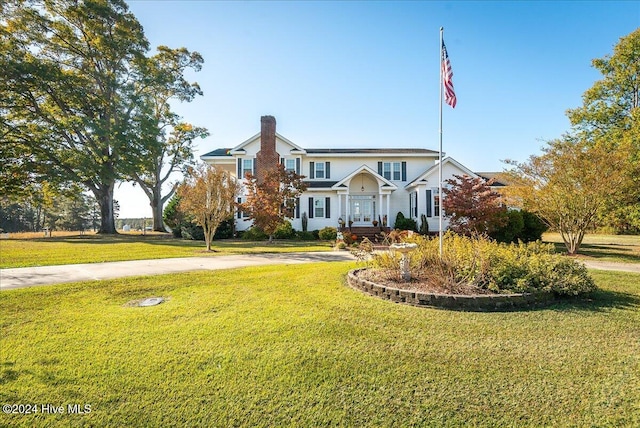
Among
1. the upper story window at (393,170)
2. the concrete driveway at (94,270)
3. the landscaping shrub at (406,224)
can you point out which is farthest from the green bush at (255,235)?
the upper story window at (393,170)

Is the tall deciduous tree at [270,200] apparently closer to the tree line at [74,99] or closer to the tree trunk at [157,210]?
the tree line at [74,99]

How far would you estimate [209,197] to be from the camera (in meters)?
16.0

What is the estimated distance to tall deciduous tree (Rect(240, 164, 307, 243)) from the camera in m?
19.1

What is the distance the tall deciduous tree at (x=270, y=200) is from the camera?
1906 cm

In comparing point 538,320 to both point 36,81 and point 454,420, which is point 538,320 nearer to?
point 454,420

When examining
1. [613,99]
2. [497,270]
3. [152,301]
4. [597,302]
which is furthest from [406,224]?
[613,99]

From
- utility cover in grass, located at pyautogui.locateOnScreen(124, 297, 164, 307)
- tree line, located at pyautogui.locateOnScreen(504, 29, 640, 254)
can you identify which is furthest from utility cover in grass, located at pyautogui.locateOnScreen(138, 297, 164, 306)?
tree line, located at pyautogui.locateOnScreen(504, 29, 640, 254)

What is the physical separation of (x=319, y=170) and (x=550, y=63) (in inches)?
668

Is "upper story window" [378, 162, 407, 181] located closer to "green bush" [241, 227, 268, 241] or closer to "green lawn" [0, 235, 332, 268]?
"green lawn" [0, 235, 332, 268]

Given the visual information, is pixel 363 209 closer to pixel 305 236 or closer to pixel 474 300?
pixel 305 236

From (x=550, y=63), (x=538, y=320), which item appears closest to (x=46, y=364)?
(x=538, y=320)

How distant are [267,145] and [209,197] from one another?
34.4ft

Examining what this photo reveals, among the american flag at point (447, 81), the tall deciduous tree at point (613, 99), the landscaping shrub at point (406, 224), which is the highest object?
the tall deciduous tree at point (613, 99)

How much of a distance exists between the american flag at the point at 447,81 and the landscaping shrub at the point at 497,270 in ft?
11.7
